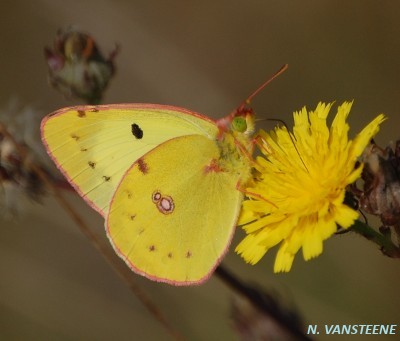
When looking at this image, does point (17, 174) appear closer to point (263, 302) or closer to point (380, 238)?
point (263, 302)

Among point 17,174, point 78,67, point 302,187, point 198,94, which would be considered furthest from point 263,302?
point 198,94

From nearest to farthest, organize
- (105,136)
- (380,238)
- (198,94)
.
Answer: (380,238), (105,136), (198,94)

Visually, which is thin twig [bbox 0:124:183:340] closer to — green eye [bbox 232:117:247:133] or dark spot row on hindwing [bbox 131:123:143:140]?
dark spot row on hindwing [bbox 131:123:143:140]

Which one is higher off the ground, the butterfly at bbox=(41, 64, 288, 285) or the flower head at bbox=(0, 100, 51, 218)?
the flower head at bbox=(0, 100, 51, 218)

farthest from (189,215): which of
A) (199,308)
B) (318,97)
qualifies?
(318,97)

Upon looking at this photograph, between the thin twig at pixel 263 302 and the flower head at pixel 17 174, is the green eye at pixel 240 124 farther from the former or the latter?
the flower head at pixel 17 174

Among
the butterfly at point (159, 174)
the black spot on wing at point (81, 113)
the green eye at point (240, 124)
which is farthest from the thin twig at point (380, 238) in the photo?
the black spot on wing at point (81, 113)

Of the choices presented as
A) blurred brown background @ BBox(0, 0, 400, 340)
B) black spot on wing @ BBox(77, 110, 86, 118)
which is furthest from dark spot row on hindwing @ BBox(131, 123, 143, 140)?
blurred brown background @ BBox(0, 0, 400, 340)
